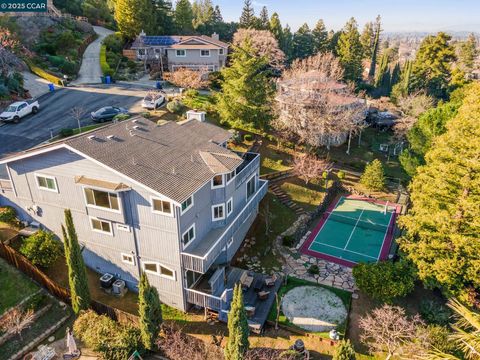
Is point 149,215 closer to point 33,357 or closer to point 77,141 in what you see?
point 77,141

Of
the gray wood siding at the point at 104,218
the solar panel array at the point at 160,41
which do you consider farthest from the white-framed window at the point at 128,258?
the solar panel array at the point at 160,41

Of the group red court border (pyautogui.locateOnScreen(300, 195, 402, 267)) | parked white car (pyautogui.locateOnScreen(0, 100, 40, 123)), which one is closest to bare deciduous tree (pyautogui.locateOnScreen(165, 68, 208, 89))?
parked white car (pyautogui.locateOnScreen(0, 100, 40, 123))

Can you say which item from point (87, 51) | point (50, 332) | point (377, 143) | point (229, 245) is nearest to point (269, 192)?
point (229, 245)

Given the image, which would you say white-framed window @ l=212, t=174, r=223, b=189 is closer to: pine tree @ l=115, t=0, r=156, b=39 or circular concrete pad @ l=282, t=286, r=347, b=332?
circular concrete pad @ l=282, t=286, r=347, b=332

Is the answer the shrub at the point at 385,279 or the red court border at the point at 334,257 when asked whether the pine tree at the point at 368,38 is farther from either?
the shrub at the point at 385,279

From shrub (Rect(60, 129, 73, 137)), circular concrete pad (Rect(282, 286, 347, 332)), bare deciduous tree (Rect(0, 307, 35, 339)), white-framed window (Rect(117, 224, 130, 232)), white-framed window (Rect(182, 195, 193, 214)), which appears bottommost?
circular concrete pad (Rect(282, 286, 347, 332))

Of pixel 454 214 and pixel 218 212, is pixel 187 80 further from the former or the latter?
pixel 454 214
